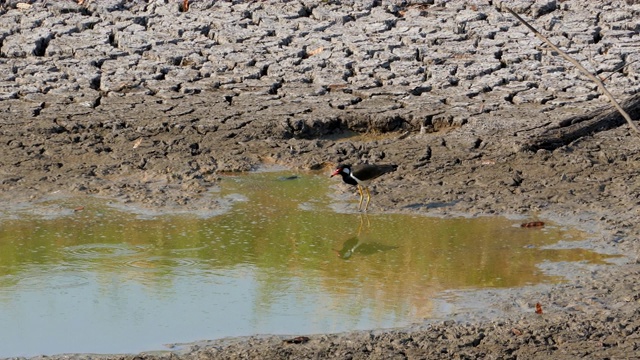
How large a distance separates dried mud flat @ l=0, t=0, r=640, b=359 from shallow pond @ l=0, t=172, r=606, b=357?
25cm

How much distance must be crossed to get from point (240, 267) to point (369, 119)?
3.24 metres

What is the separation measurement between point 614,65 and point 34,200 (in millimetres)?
5827

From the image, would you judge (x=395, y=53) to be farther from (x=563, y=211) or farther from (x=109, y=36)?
(x=563, y=211)

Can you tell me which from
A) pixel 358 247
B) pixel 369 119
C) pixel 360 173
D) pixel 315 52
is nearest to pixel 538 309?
pixel 358 247

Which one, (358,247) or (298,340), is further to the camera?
(358,247)

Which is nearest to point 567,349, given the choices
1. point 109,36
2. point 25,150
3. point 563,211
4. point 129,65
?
point 563,211

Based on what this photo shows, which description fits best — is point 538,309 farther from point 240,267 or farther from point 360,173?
point 360,173

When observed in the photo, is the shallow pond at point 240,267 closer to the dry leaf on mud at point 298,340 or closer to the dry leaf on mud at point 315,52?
the dry leaf on mud at point 298,340

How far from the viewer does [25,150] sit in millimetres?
9375

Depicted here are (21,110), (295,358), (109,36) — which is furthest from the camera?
(109,36)

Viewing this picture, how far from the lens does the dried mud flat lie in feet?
19.9

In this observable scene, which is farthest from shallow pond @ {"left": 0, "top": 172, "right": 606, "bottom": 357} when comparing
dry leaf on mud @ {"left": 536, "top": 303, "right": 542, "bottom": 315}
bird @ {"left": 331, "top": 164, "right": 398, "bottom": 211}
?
dry leaf on mud @ {"left": 536, "top": 303, "right": 542, "bottom": 315}

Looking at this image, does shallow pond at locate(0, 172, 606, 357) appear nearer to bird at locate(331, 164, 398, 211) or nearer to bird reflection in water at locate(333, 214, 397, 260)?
bird reflection in water at locate(333, 214, 397, 260)

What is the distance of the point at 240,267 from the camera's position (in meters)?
7.09
